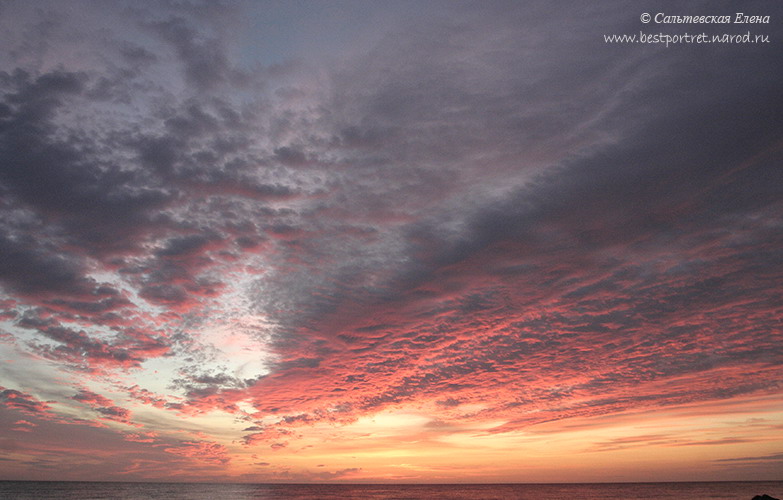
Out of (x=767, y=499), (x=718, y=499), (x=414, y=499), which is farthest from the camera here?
(x=414, y=499)

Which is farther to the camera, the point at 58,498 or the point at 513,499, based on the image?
the point at 513,499

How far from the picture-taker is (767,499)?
39500mm

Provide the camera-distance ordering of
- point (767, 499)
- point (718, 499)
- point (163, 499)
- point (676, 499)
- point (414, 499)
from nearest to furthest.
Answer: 1. point (767, 499)
2. point (718, 499)
3. point (676, 499)
4. point (163, 499)
5. point (414, 499)

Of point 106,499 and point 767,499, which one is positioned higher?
point 767,499

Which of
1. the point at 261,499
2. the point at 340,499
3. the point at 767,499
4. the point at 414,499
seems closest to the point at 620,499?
the point at 414,499

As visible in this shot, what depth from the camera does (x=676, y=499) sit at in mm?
104938

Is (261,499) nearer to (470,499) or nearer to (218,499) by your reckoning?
(218,499)

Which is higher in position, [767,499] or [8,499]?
[767,499]

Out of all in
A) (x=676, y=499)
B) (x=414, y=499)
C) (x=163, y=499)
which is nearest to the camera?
(x=676, y=499)

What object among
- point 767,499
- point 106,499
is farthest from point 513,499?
point 106,499

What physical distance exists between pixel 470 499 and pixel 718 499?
58.4 m

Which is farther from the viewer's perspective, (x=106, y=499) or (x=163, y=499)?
(x=163, y=499)

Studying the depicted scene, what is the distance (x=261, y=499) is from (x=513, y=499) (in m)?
71.1

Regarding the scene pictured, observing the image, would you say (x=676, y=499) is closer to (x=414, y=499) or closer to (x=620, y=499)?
(x=620, y=499)
